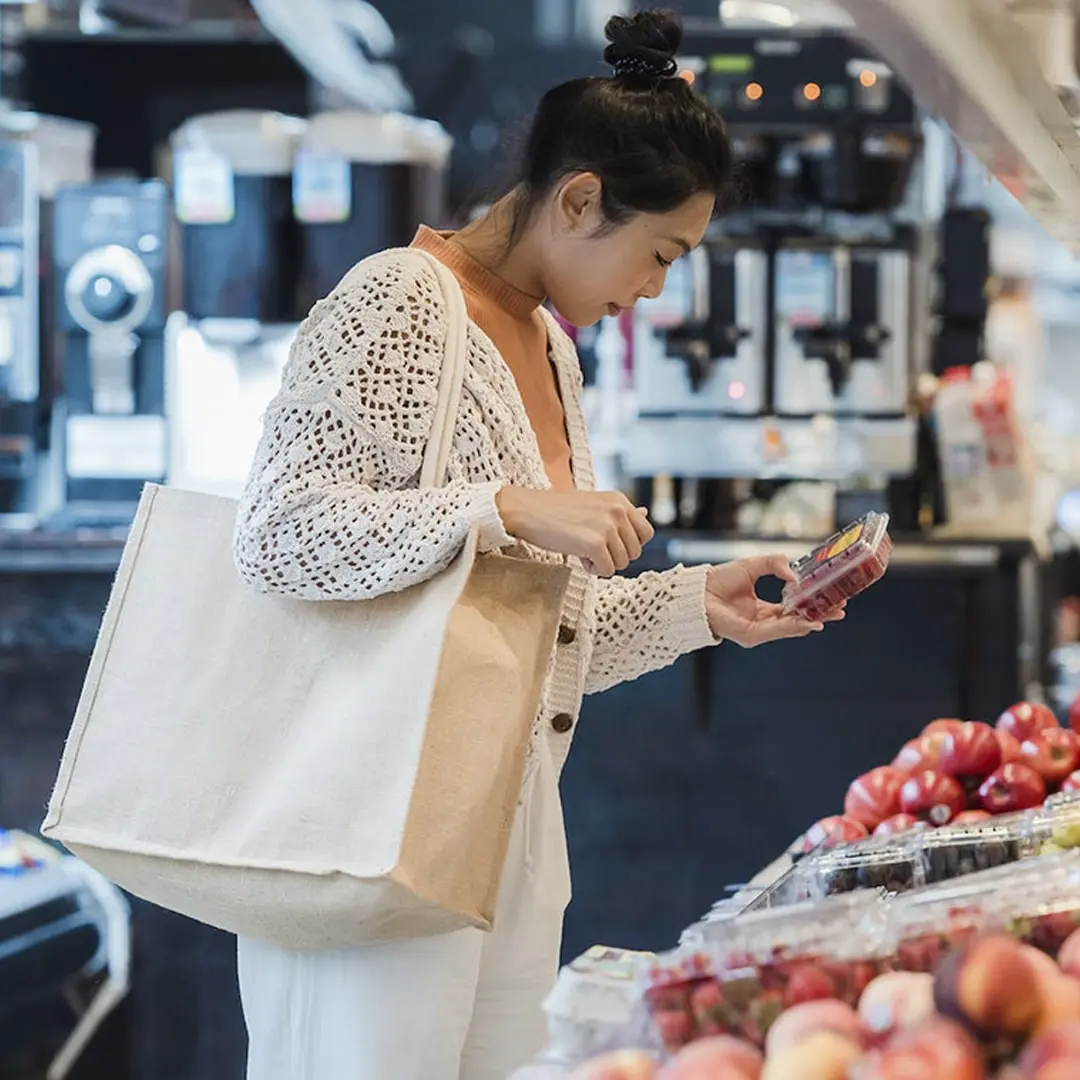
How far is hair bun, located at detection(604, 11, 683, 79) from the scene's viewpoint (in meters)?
1.93

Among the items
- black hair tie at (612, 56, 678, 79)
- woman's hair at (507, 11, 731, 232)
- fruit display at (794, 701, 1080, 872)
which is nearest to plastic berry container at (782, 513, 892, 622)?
fruit display at (794, 701, 1080, 872)

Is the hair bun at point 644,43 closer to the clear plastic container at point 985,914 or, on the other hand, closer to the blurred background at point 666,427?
the clear plastic container at point 985,914

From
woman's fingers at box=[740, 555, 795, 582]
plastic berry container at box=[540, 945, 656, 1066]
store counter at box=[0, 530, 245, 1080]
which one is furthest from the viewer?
store counter at box=[0, 530, 245, 1080]

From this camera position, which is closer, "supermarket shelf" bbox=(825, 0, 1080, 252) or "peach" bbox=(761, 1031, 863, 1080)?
"peach" bbox=(761, 1031, 863, 1080)

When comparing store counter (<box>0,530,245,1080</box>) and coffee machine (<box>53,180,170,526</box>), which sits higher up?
coffee machine (<box>53,180,170,526</box>)

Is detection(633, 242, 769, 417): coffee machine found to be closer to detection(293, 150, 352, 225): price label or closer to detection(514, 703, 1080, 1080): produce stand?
detection(293, 150, 352, 225): price label

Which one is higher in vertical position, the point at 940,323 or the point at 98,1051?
the point at 940,323

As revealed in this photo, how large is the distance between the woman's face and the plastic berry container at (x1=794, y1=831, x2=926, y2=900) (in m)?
0.61

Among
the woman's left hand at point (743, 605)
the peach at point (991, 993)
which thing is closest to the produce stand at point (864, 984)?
the peach at point (991, 993)

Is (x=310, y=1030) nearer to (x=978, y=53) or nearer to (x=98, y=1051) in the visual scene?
(x=978, y=53)

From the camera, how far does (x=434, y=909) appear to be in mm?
1638

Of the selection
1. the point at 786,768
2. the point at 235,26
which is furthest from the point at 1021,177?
the point at 235,26

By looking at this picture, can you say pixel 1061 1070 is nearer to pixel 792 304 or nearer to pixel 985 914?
pixel 985 914

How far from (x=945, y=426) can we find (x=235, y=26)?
10.4 ft
